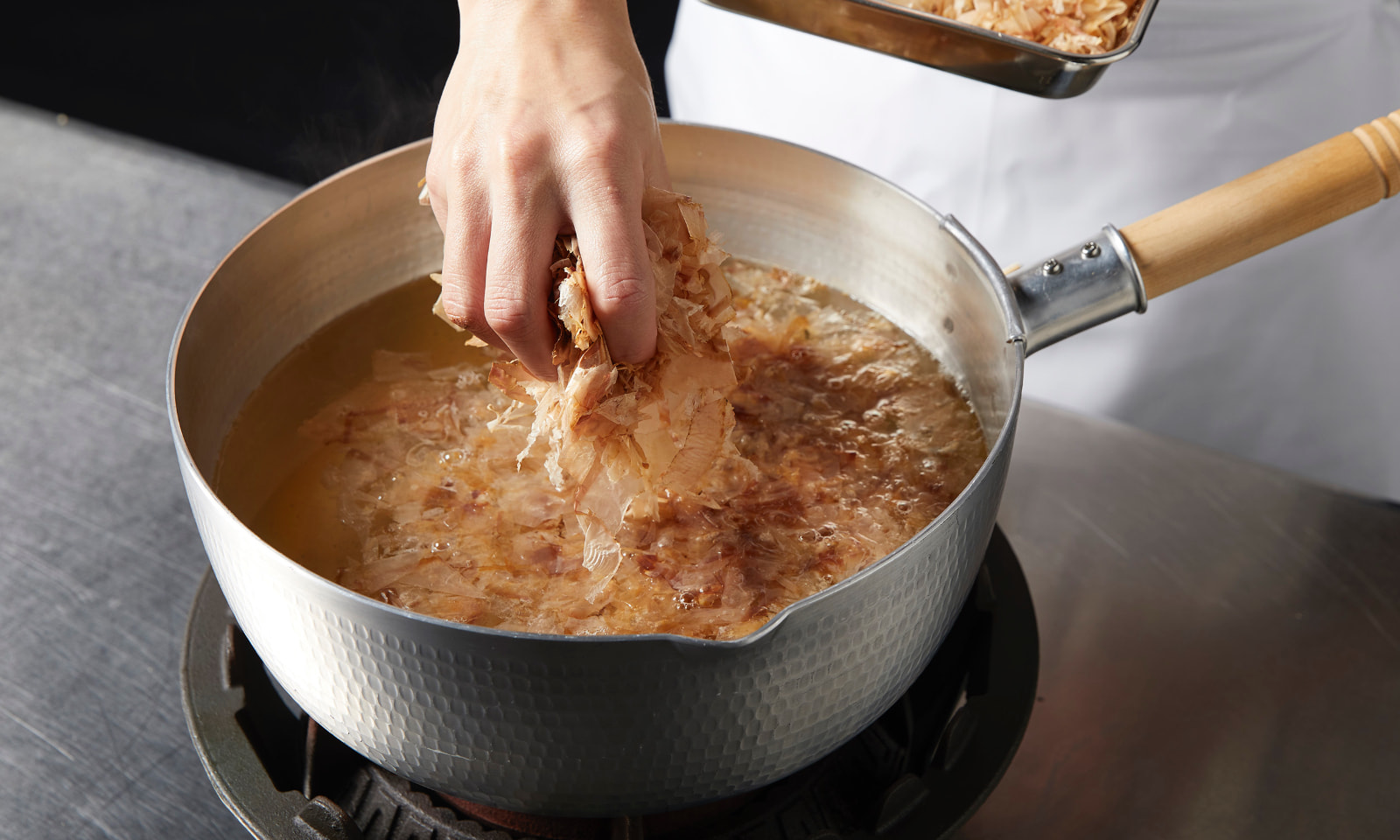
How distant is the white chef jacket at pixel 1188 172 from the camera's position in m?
1.12

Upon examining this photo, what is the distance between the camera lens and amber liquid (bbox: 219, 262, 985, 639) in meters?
0.73

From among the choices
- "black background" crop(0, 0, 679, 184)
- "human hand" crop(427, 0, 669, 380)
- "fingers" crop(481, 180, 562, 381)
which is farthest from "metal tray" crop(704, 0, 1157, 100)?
"black background" crop(0, 0, 679, 184)

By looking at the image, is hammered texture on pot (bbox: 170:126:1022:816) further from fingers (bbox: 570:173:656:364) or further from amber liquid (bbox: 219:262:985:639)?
fingers (bbox: 570:173:656:364)

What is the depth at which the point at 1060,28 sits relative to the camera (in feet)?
3.03

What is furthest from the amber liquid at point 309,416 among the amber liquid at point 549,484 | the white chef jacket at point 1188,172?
the white chef jacket at point 1188,172

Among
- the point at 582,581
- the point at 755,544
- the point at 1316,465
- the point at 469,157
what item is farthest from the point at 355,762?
the point at 1316,465

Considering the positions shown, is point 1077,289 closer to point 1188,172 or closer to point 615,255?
point 615,255

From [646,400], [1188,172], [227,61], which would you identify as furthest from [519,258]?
[227,61]

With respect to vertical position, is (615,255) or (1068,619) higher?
(615,255)

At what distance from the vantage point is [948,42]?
917mm

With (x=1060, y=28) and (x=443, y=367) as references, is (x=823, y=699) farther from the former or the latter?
(x=1060, y=28)

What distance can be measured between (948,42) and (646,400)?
1.49 feet

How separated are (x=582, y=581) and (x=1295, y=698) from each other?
0.64 m

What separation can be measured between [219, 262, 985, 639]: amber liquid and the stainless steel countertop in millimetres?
231
